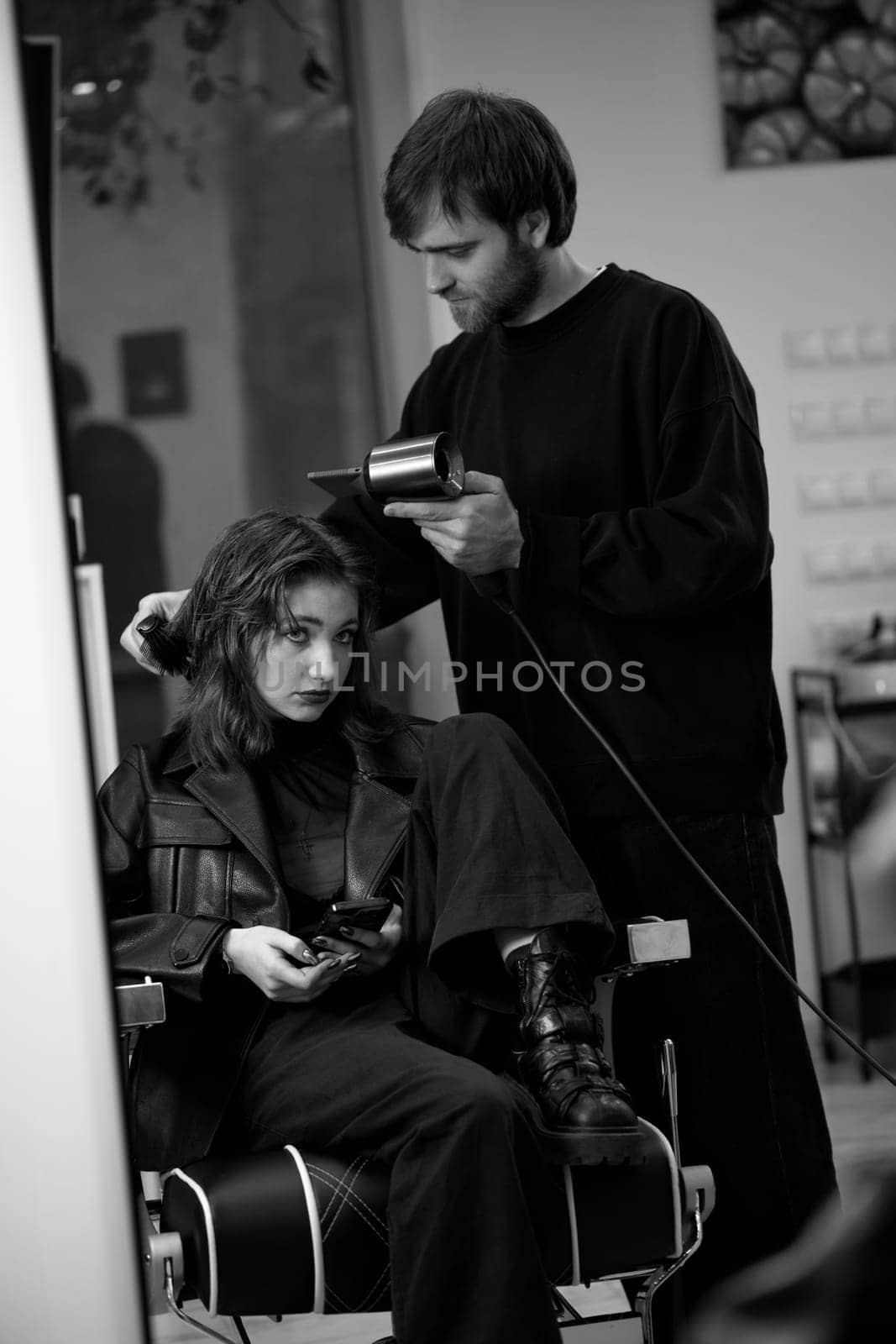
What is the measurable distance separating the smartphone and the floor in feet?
1.44

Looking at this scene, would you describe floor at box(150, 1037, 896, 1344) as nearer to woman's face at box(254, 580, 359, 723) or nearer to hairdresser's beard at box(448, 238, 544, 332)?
woman's face at box(254, 580, 359, 723)

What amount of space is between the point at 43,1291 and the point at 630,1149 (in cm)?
62

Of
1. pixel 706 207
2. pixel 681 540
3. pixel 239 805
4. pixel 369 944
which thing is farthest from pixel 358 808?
pixel 706 207

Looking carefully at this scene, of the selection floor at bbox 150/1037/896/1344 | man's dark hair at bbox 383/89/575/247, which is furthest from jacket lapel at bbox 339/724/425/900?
man's dark hair at bbox 383/89/575/247

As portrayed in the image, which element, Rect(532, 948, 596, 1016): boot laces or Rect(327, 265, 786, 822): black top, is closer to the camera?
Rect(532, 948, 596, 1016): boot laces

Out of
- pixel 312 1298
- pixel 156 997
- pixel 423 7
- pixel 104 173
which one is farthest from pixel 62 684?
pixel 104 173

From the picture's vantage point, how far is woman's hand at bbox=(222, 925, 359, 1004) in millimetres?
1515

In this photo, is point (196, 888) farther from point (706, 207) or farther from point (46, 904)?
point (706, 207)

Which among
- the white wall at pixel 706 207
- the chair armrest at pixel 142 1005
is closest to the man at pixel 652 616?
the chair armrest at pixel 142 1005

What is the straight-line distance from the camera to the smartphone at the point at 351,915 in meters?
1.57

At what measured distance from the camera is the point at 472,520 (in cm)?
160

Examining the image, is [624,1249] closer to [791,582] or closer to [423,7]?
[791,582]

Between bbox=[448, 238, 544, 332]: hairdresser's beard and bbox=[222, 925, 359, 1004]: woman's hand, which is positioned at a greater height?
bbox=[448, 238, 544, 332]: hairdresser's beard

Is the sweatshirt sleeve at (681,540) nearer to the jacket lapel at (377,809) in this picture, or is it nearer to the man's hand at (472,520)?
the man's hand at (472,520)
